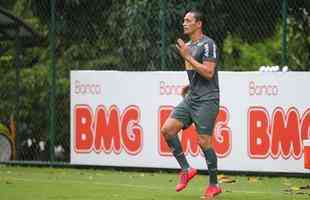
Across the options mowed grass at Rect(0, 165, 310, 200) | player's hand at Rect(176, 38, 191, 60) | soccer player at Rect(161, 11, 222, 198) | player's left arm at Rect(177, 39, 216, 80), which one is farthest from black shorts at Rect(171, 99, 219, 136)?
mowed grass at Rect(0, 165, 310, 200)

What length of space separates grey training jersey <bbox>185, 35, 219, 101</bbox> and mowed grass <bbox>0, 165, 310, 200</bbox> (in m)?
1.17

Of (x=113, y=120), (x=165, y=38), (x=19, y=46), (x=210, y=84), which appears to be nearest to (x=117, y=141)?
(x=113, y=120)

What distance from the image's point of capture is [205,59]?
12516mm

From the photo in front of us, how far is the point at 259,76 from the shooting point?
15961 millimetres

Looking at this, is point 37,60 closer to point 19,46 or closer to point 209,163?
point 19,46

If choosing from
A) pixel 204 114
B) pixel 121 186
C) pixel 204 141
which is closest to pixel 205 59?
pixel 204 114

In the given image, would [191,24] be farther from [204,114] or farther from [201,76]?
[204,114]

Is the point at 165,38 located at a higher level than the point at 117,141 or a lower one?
higher

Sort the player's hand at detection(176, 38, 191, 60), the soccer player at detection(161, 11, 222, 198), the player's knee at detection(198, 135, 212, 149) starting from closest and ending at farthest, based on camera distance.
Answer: the player's hand at detection(176, 38, 191, 60)
the soccer player at detection(161, 11, 222, 198)
the player's knee at detection(198, 135, 212, 149)

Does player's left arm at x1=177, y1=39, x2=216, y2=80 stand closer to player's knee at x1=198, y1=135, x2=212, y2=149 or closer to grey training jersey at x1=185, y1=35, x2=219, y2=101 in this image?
grey training jersey at x1=185, y1=35, x2=219, y2=101

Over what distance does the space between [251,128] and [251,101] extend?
39 centimetres

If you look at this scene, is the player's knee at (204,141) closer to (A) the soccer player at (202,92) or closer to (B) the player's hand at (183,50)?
(A) the soccer player at (202,92)

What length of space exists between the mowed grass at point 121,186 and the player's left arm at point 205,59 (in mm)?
1421

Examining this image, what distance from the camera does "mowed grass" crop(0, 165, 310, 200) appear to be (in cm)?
1284
